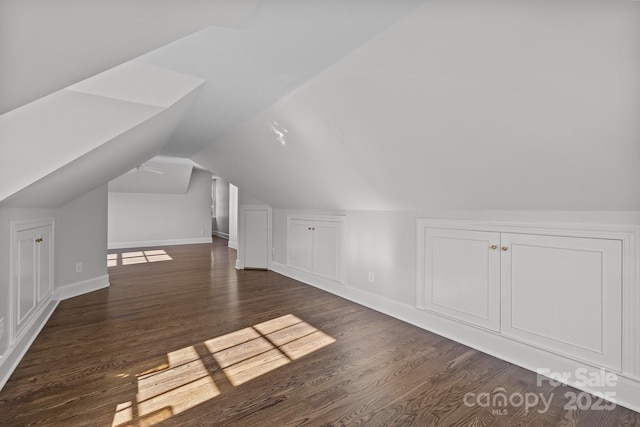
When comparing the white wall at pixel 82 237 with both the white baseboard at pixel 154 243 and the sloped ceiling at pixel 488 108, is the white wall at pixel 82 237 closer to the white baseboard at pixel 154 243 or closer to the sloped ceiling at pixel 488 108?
the sloped ceiling at pixel 488 108

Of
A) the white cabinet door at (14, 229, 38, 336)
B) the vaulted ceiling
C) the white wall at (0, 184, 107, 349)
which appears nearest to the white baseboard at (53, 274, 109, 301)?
the white wall at (0, 184, 107, 349)

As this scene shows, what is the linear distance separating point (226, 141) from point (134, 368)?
8.13 feet

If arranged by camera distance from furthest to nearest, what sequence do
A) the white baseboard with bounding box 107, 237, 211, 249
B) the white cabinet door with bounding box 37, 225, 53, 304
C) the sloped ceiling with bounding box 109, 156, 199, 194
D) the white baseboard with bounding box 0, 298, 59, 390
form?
the white baseboard with bounding box 107, 237, 211, 249 < the sloped ceiling with bounding box 109, 156, 199, 194 < the white cabinet door with bounding box 37, 225, 53, 304 < the white baseboard with bounding box 0, 298, 59, 390

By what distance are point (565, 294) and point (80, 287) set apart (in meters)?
5.05

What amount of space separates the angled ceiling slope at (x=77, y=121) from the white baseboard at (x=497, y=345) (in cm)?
266

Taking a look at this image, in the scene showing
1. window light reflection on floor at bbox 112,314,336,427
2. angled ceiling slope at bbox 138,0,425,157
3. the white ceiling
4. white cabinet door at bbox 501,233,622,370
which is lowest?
window light reflection on floor at bbox 112,314,336,427

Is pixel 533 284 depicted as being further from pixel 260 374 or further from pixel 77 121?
pixel 77 121

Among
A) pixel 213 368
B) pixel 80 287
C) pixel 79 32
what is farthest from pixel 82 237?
pixel 79 32

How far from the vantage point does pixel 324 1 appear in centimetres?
128

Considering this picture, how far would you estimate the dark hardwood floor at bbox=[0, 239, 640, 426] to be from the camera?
5.34ft

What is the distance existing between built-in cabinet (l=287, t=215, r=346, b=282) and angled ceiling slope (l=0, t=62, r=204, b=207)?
2293mm

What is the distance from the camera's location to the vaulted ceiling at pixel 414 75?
916mm

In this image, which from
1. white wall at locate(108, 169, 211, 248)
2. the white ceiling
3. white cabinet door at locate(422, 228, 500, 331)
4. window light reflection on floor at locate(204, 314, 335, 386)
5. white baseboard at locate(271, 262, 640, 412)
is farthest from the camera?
white wall at locate(108, 169, 211, 248)

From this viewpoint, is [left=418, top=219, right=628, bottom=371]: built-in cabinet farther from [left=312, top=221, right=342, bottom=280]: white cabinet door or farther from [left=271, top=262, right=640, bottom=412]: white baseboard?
[left=312, top=221, right=342, bottom=280]: white cabinet door
